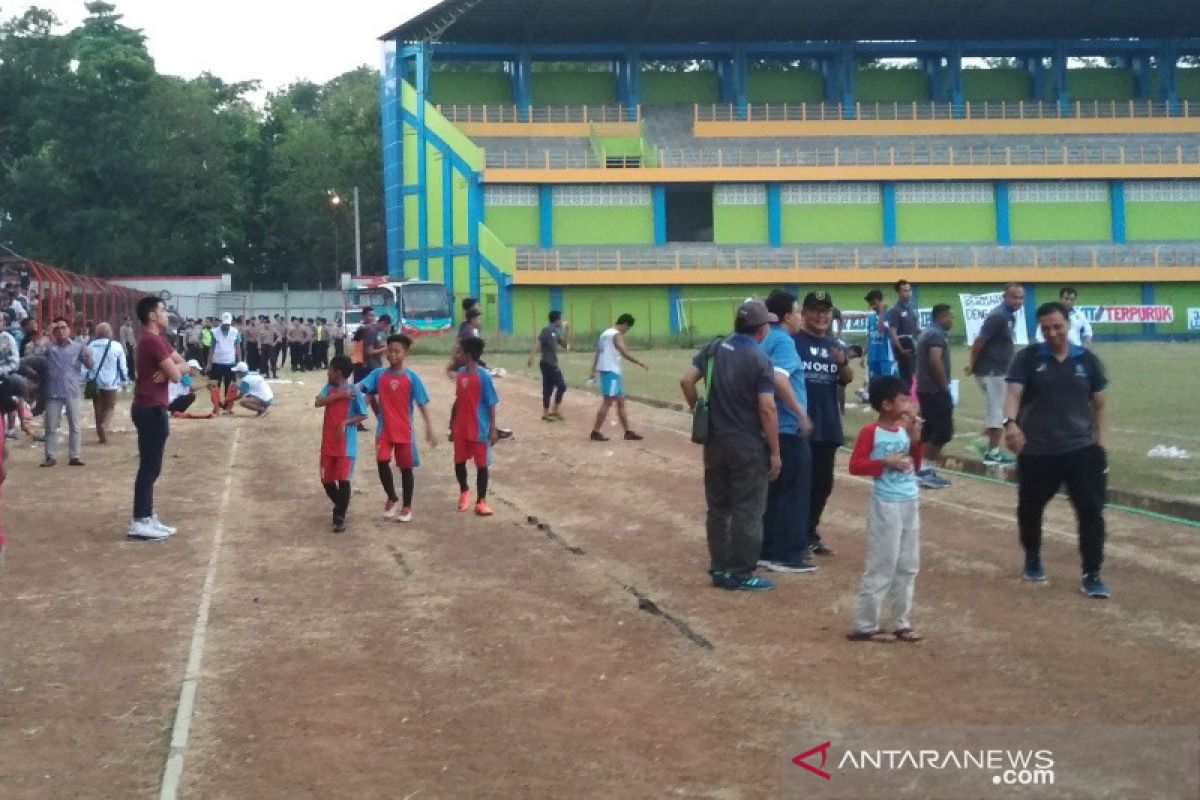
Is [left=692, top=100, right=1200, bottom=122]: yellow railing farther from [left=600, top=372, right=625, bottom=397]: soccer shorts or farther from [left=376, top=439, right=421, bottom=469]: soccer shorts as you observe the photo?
[left=376, top=439, right=421, bottom=469]: soccer shorts

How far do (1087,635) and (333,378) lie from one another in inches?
276

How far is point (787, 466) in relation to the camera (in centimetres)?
1077

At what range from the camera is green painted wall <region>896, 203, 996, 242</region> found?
65.2 metres

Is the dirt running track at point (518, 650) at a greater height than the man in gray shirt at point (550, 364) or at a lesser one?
lesser

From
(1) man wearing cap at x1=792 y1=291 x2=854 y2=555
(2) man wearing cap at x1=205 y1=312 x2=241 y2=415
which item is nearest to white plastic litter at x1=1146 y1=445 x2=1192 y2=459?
(1) man wearing cap at x1=792 y1=291 x2=854 y2=555

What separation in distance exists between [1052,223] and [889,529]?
59.7 metres

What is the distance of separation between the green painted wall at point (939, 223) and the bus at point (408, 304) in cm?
1918

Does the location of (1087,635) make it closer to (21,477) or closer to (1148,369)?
(21,477)

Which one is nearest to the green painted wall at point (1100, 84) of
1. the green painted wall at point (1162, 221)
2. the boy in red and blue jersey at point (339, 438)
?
the green painted wall at point (1162, 221)

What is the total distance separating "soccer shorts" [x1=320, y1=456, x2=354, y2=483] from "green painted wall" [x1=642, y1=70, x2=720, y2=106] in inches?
2318

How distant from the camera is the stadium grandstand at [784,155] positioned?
2493 inches

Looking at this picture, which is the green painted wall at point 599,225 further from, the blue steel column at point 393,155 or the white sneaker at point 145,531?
the white sneaker at point 145,531

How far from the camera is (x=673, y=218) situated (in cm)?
6662

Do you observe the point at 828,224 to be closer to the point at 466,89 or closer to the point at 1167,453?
the point at 466,89
